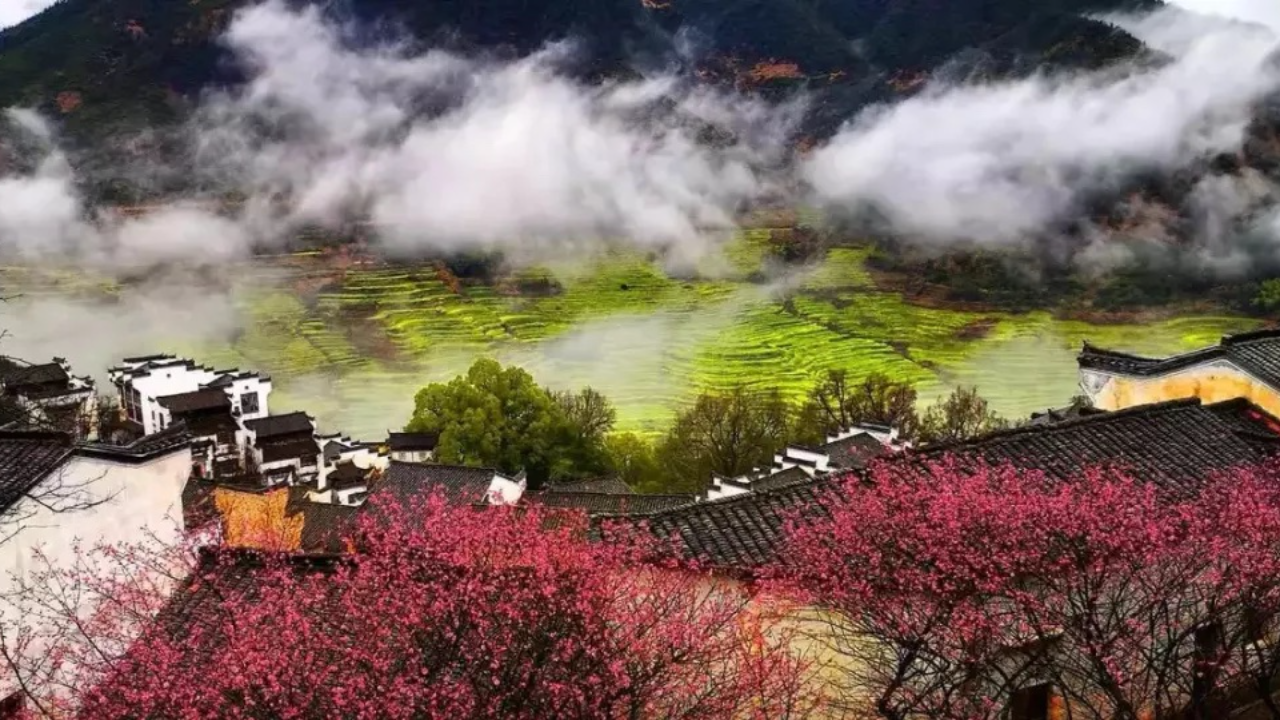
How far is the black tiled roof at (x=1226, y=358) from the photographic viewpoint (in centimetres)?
1656

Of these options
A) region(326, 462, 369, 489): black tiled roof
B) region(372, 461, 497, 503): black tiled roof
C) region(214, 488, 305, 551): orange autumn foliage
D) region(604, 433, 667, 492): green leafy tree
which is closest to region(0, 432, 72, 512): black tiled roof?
region(214, 488, 305, 551): orange autumn foliage

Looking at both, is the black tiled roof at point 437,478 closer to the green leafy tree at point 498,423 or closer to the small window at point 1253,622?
the green leafy tree at point 498,423

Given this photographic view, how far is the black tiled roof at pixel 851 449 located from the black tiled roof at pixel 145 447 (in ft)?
83.2

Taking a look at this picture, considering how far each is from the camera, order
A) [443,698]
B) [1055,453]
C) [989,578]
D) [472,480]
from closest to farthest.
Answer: [443,698] < [989,578] < [1055,453] < [472,480]

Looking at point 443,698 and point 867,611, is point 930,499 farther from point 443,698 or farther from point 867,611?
point 443,698

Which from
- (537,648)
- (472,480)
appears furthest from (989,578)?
(472,480)

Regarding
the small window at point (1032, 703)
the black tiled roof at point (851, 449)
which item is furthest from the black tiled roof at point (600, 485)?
the small window at point (1032, 703)

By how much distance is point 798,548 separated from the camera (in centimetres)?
1027

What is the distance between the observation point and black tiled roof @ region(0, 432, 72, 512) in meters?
10.6

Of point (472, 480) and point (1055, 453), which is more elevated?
point (1055, 453)

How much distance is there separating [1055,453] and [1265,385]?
583 centimetres

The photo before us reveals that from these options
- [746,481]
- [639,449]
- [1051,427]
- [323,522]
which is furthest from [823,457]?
[1051,427]

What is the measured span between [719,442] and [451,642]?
131ft

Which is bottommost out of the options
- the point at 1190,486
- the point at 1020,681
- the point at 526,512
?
the point at 1020,681
